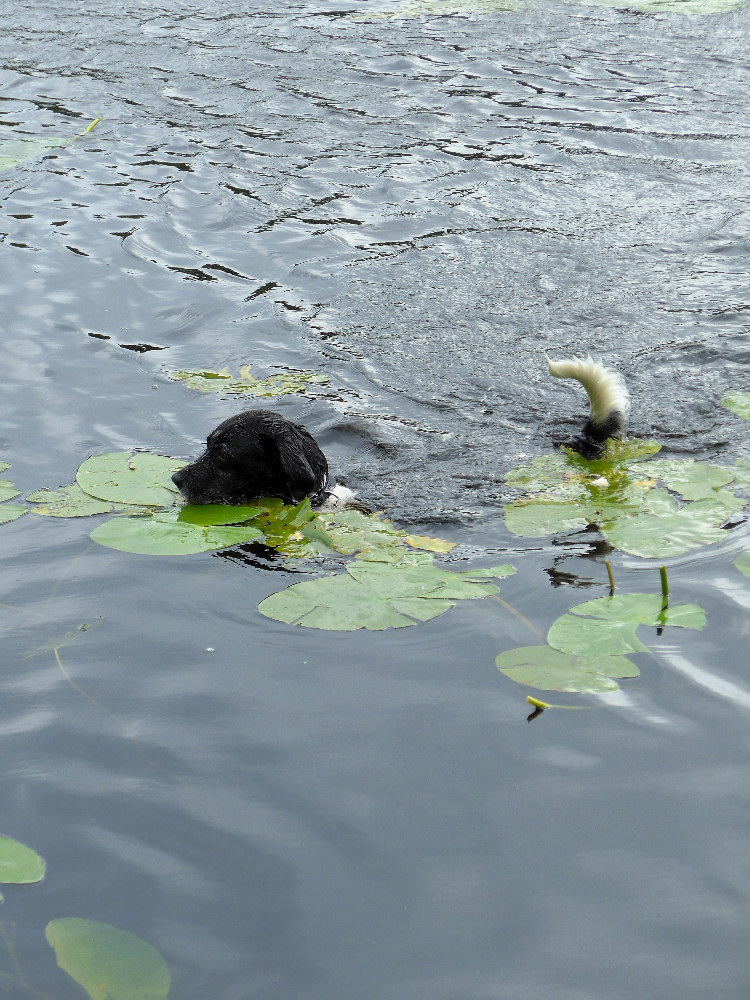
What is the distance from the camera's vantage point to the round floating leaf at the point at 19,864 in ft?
9.56

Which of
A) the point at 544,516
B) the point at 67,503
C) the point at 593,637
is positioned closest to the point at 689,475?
the point at 544,516

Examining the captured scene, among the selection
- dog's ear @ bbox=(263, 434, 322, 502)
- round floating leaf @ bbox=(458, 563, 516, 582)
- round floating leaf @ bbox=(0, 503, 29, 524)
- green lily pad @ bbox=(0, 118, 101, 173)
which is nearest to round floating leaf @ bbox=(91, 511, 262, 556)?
dog's ear @ bbox=(263, 434, 322, 502)

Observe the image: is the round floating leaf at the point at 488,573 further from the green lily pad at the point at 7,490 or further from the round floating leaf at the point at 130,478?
the green lily pad at the point at 7,490

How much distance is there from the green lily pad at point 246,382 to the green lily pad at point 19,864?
148 inches

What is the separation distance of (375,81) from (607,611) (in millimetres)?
10320

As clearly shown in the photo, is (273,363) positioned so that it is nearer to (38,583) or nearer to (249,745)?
(38,583)

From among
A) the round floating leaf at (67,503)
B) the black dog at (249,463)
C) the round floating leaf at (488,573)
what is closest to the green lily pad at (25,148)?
the round floating leaf at (67,503)

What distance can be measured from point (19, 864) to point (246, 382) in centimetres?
403

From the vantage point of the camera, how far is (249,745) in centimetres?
346

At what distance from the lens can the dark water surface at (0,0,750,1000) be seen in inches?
111

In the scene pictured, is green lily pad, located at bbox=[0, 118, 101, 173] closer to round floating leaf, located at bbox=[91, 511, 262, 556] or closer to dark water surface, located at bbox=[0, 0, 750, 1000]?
dark water surface, located at bbox=[0, 0, 750, 1000]

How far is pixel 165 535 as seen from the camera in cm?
466

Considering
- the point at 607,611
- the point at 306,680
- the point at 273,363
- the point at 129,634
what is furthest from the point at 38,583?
the point at 273,363

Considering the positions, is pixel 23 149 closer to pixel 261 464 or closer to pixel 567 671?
pixel 261 464
